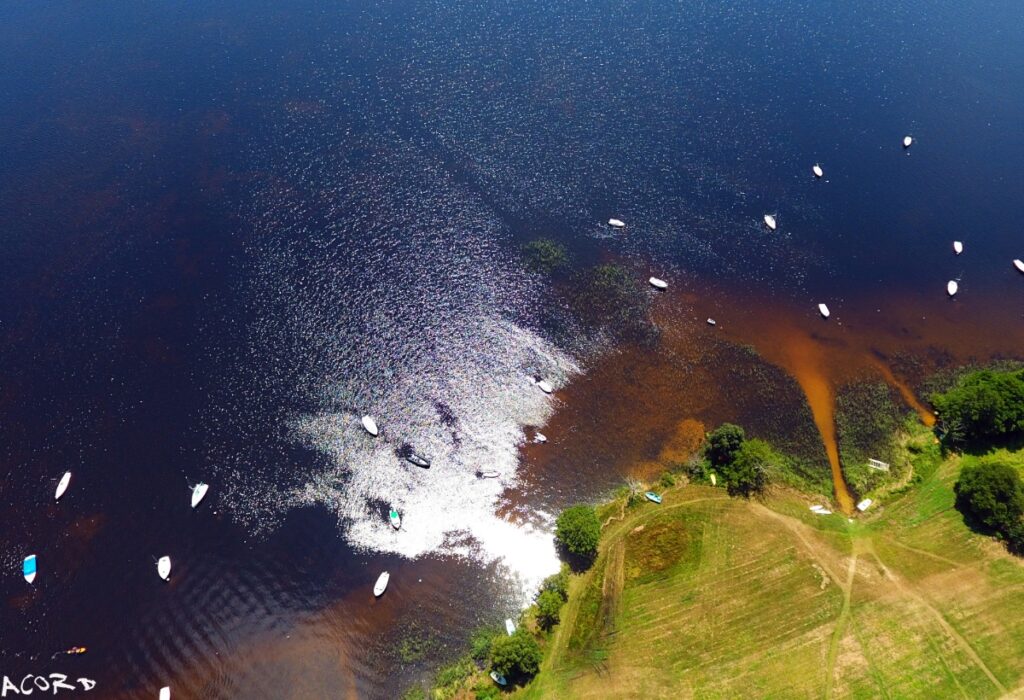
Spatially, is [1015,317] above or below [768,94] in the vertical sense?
below

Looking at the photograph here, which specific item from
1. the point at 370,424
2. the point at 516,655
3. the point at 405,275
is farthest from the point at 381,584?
the point at 405,275

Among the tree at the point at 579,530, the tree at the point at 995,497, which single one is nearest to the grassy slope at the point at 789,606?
the tree at the point at 995,497

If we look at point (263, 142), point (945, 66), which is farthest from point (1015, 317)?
point (263, 142)

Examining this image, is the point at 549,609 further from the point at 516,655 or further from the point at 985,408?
the point at 985,408

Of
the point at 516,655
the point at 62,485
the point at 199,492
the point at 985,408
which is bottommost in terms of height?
the point at 62,485

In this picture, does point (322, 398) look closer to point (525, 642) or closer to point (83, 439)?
point (83, 439)

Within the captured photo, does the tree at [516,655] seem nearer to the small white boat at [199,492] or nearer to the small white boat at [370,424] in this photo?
the small white boat at [370,424]

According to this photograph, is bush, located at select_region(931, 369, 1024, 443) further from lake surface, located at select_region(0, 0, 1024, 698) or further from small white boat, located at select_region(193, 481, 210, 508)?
small white boat, located at select_region(193, 481, 210, 508)
